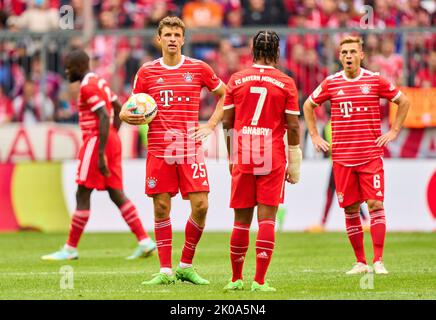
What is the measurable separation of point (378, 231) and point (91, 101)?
4281mm

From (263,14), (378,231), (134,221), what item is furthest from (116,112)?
(263,14)

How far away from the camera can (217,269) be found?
13.9 metres

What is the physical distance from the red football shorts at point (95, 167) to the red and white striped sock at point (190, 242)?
367 cm

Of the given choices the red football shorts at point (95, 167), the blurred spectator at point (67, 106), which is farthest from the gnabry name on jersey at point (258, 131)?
the blurred spectator at point (67, 106)

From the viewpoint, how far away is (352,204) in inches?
535

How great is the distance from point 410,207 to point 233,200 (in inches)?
365

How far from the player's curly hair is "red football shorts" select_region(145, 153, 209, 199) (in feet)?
5.02

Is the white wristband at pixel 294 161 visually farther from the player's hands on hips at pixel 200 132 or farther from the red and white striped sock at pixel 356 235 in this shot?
the red and white striped sock at pixel 356 235

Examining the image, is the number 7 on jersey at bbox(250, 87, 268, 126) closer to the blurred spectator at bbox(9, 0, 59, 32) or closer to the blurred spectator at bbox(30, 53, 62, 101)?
the blurred spectator at bbox(30, 53, 62, 101)

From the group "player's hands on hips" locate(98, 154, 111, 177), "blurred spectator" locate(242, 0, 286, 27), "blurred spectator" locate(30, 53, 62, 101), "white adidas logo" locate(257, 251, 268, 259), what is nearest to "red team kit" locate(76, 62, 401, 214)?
"white adidas logo" locate(257, 251, 268, 259)

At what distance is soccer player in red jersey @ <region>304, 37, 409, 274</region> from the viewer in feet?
44.2

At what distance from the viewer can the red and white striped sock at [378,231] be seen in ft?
43.9

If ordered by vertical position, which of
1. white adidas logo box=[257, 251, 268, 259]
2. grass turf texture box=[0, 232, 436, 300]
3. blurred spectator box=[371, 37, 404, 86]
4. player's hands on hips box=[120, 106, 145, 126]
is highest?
blurred spectator box=[371, 37, 404, 86]
